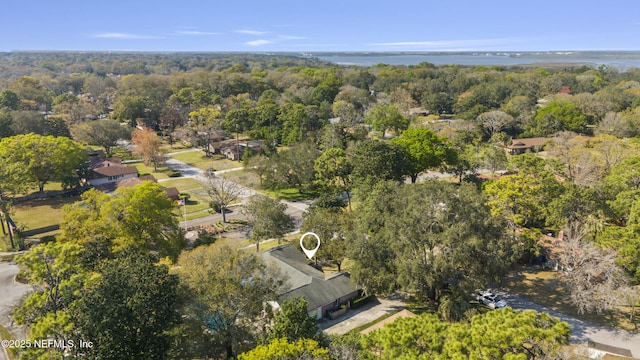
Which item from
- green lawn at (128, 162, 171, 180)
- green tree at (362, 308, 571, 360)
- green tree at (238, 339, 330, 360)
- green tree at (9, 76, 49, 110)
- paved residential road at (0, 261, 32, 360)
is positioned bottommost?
paved residential road at (0, 261, 32, 360)

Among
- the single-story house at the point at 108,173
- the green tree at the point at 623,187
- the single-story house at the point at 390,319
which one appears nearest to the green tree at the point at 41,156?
the single-story house at the point at 108,173

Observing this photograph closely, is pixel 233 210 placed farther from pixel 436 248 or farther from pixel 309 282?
pixel 436 248

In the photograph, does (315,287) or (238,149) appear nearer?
(315,287)

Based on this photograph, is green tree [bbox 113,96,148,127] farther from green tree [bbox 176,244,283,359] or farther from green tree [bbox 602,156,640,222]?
green tree [bbox 602,156,640,222]

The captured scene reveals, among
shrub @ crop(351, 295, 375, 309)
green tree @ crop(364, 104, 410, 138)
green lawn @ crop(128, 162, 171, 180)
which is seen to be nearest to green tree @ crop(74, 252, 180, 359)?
shrub @ crop(351, 295, 375, 309)

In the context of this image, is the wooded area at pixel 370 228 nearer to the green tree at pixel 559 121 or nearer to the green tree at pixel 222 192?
the green tree at pixel 222 192

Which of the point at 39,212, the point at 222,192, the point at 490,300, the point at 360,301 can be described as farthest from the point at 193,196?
the point at 490,300
